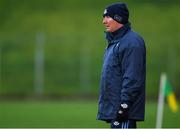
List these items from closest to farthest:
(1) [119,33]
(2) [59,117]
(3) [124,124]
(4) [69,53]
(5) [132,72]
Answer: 1. (5) [132,72]
2. (3) [124,124]
3. (1) [119,33]
4. (2) [59,117]
5. (4) [69,53]

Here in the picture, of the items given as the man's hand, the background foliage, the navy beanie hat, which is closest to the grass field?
the background foliage

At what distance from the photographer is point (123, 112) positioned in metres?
7.02

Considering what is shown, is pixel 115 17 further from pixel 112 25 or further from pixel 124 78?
pixel 124 78

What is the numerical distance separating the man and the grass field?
26.0ft

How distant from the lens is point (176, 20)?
33.3 meters

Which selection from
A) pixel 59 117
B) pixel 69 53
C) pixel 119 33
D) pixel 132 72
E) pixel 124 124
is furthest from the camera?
pixel 69 53

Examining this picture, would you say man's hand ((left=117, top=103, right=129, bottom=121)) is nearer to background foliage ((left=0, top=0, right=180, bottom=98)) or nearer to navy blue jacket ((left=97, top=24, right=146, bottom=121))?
navy blue jacket ((left=97, top=24, right=146, bottom=121))

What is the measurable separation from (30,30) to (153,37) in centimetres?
681

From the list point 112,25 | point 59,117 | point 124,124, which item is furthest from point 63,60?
point 124,124

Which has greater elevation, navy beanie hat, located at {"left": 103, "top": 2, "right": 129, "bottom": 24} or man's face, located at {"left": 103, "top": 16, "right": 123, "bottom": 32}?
navy beanie hat, located at {"left": 103, "top": 2, "right": 129, "bottom": 24}

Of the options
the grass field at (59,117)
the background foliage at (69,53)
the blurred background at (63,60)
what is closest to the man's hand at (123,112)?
the grass field at (59,117)

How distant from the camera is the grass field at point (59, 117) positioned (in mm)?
15570

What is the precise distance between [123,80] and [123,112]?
0.30 m

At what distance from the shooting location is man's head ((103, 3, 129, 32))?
24.0ft
